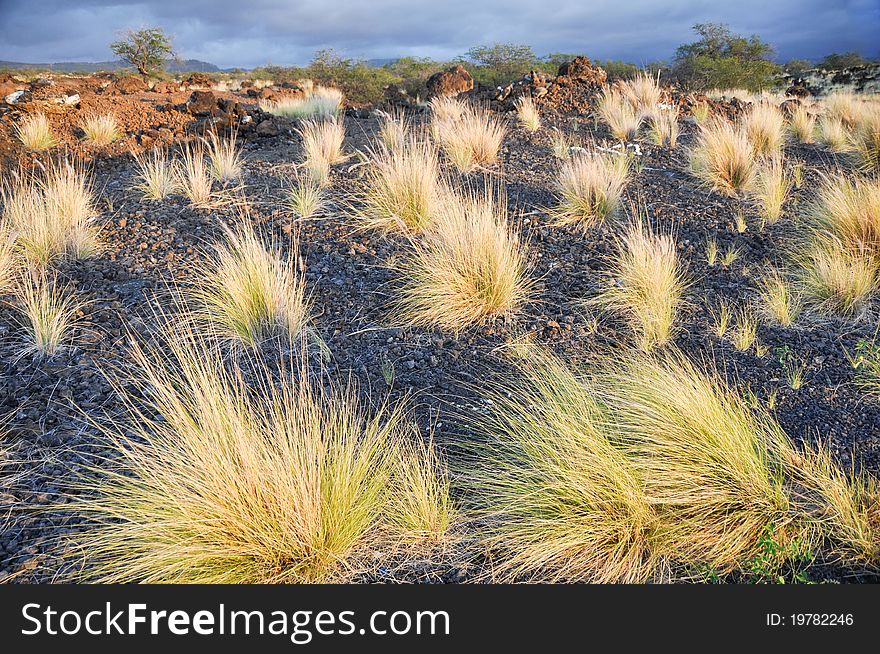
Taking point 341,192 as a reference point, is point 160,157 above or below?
above

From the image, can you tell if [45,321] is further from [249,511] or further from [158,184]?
[158,184]

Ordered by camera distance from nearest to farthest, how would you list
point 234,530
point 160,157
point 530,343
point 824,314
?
1. point 234,530
2. point 530,343
3. point 824,314
4. point 160,157

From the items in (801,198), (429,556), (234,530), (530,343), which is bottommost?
(429,556)

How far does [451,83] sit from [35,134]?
8.41m

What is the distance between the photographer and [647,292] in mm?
4266

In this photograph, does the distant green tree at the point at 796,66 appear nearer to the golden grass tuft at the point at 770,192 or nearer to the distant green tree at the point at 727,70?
the distant green tree at the point at 727,70

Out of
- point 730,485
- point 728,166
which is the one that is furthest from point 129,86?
point 730,485

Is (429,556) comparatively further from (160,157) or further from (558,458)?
(160,157)

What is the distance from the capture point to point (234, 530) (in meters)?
2.09

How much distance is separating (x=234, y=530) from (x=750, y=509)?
206 cm

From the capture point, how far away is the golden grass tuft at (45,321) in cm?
368

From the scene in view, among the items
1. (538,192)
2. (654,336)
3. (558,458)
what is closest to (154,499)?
(558,458)

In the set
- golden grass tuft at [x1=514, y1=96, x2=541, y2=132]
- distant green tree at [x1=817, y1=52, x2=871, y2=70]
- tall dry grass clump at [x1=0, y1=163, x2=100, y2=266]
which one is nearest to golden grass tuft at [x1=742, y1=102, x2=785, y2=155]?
golden grass tuft at [x1=514, y1=96, x2=541, y2=132]

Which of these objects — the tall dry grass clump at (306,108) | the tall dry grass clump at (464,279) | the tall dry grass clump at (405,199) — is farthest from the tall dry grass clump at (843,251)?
the tall dry grass clump at (306,108)
